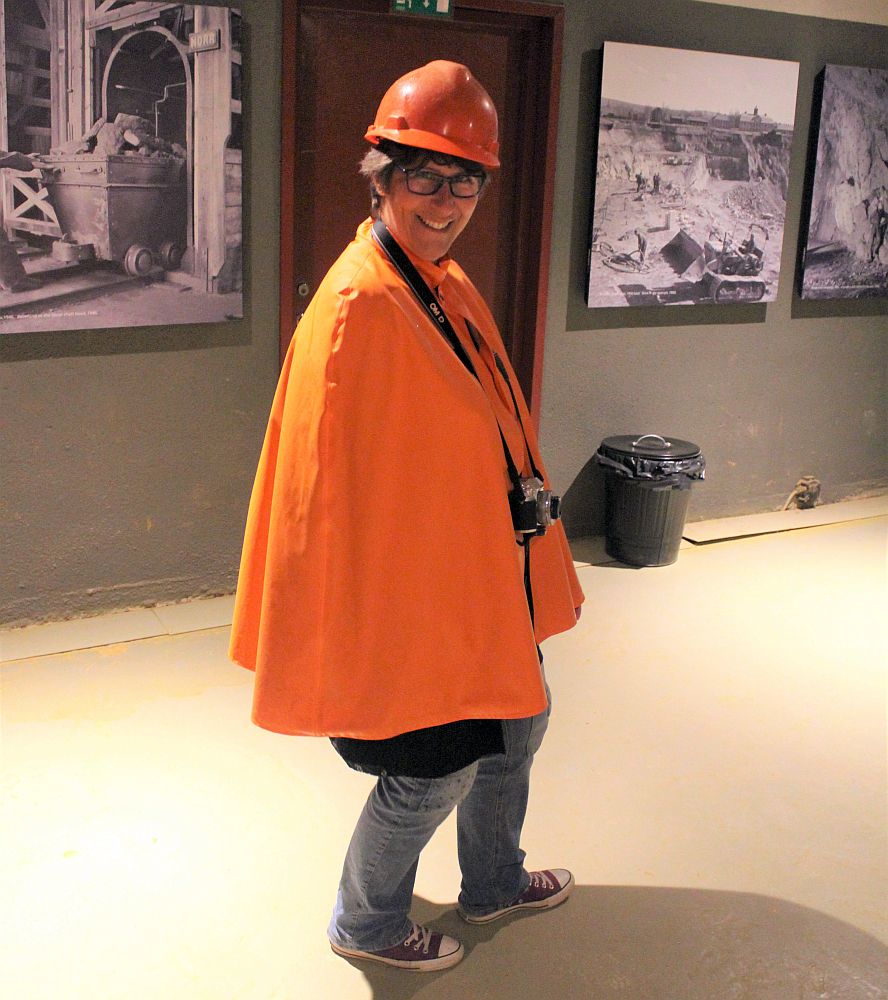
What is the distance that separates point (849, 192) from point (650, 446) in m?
1.79

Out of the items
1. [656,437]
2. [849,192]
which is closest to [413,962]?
[656,437]

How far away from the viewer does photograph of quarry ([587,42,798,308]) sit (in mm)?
4820

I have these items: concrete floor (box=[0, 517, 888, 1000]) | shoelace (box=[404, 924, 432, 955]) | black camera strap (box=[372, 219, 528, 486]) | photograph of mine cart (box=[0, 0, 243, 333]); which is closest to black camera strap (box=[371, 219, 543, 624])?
black camera strap (box=[372, 219, 528, 486])

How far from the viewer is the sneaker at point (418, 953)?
2.32 meters

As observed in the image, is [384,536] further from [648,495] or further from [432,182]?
[648,495]

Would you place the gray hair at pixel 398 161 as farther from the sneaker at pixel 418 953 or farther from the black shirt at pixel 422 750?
the sneaker at pixel 418 953

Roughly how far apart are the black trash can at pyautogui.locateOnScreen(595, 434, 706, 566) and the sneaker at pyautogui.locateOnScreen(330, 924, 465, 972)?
9.11 ft

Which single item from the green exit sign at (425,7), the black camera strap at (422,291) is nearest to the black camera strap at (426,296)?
the black camera strap at (422,291)

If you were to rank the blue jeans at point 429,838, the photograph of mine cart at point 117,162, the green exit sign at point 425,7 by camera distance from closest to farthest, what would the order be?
the blue jeans at point 429,838, the photograph of mine cart at point 117,162, the green exit sign at point 425,7

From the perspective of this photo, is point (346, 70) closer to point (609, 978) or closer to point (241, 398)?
point (241, 398)

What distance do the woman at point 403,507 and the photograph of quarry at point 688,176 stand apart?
→ 3026mm

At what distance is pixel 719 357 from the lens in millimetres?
5457

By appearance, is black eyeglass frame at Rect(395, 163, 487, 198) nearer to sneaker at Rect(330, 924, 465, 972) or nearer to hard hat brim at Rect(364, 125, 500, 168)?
hard hat brim at Rect(364, 125, 500, 168)

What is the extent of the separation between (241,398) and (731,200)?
8.27 ft
